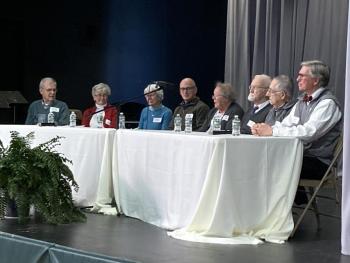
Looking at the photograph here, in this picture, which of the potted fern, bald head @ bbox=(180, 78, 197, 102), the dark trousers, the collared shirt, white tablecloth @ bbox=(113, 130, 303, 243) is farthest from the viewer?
bald head @ bbox=(180, 78, 197, 102)

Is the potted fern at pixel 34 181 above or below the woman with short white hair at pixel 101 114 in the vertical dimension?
below

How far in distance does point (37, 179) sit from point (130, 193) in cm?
68

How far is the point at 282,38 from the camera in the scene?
7.49m

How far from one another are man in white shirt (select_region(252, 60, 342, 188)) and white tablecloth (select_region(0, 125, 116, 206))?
1.21m

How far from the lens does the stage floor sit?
349 cm

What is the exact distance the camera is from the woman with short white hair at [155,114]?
19.9 ft

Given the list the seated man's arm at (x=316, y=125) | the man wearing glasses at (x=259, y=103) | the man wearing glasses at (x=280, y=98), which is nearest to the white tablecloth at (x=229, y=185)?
the seated man's arm at (x=316, y=125)

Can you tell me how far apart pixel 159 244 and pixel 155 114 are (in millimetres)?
2451

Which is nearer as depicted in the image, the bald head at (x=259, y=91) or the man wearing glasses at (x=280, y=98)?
the man wearing glasses at (x=280, y=98)

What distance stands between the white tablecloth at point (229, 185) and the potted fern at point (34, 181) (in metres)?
0.68

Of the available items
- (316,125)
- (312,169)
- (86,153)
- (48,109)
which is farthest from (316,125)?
(48,109)

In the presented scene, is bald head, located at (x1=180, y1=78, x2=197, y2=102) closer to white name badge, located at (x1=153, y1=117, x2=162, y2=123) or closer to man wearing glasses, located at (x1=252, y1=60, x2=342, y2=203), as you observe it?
white name badge, located at (x1=153, y1=117, x2=162, y2=123)

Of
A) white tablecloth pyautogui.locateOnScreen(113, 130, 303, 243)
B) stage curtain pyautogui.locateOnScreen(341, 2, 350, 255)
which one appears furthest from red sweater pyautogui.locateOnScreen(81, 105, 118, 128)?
stage curtain pyautogui.locateOnScreen(341, 2, 350, 255)

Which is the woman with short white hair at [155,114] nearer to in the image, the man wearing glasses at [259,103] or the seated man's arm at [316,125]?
the man wearing glasses at [259,103]
